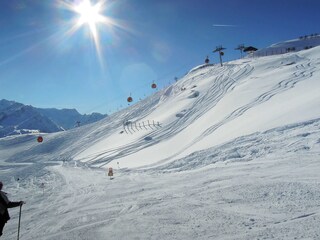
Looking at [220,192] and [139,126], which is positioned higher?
[139,126]

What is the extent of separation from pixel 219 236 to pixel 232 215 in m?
1.39

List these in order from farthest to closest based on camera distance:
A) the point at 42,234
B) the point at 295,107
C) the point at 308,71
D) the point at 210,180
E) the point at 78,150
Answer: the point at 78,150 → the point at 308,71 → the point at 295,107 → the point at 210,180 → the point at 42,234

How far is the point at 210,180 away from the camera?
532 inches

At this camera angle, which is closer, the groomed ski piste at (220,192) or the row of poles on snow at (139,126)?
the groomed ski piste at (220,192)

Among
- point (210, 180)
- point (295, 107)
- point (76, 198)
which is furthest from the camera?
point (295, 107)

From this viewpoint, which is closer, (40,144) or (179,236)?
(179,236)

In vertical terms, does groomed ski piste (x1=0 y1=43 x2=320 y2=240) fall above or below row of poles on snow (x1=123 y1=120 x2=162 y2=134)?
below

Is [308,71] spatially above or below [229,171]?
above

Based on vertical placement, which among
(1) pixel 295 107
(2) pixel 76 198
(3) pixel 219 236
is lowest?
(3) pixel 219 236

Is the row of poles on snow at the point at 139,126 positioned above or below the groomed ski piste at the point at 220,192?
above

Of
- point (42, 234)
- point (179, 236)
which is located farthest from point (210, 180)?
point (42, 234)

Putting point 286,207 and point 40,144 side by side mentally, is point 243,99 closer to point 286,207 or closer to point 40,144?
point 286,207

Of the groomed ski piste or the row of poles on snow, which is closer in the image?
the groomed ski piste

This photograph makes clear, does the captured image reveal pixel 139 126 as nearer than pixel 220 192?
No
